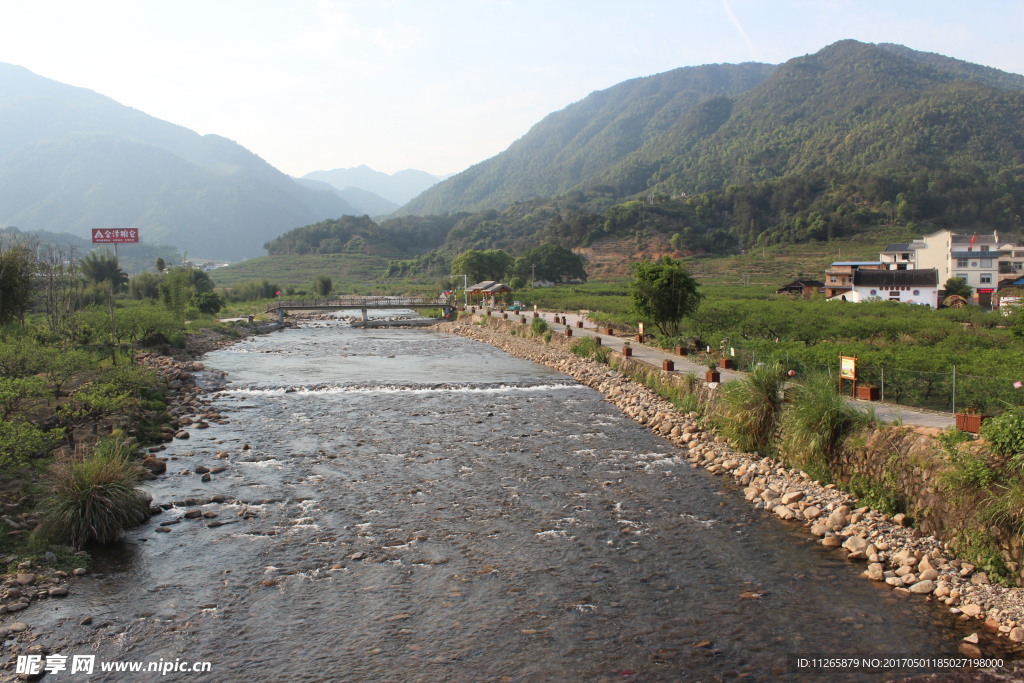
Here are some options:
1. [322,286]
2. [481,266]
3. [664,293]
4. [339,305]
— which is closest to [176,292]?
[339,305]

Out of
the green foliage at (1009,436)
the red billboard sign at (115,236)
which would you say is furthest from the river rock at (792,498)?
the red billboard sign at (115,236)

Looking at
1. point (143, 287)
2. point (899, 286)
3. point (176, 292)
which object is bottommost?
point (899, 286)

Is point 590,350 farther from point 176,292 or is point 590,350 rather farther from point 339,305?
point 339,305

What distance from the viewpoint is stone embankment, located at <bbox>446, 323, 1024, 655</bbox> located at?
912 cm

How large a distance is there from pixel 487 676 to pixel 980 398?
474 inches

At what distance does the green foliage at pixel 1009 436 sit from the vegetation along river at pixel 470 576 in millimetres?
2459

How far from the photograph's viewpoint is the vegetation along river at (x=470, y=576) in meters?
8.74

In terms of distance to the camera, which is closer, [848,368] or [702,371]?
[848,368]

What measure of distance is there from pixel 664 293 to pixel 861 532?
2111 cm

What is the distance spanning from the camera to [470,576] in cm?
1081

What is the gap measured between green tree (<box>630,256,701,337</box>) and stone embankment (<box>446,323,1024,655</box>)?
11742 millimetres

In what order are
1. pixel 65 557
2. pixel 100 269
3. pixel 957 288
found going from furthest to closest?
pixel 100 269 < pixel 957 288 < pixel 65 557

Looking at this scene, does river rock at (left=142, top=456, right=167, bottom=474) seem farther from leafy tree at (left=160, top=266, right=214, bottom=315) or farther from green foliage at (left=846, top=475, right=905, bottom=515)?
leafy tree at (left=160, top=266, right=214, bottom=315)

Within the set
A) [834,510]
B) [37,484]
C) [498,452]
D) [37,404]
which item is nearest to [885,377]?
[834,510]
